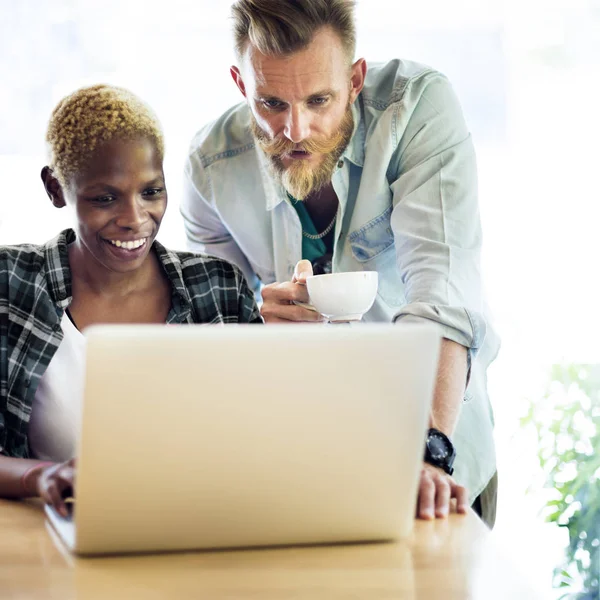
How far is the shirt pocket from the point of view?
2.05 m

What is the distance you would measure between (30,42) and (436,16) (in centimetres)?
158

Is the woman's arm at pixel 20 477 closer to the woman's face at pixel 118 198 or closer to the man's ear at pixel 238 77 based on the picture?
the woman's face at pixel 118 198

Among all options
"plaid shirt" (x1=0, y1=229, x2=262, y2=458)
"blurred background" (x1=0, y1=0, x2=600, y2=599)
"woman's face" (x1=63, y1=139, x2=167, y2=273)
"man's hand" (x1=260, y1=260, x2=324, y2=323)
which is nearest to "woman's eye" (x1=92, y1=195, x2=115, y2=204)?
"woman's face" (x1=63, y1=139, x2=167, y2=273)

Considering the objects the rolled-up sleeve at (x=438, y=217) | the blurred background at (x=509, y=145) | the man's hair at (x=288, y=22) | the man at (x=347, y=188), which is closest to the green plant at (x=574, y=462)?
the blurred background at (x=509, y=145)

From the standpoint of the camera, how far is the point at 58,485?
111cm

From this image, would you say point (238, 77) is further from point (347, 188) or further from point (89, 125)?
point (89, 125)

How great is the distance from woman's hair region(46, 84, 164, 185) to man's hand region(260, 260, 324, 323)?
34cm

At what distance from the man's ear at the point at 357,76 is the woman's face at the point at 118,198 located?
577 mm

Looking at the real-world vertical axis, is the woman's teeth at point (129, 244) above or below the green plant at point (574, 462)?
above

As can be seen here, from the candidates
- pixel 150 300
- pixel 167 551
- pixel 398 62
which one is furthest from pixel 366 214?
pixel 167 551

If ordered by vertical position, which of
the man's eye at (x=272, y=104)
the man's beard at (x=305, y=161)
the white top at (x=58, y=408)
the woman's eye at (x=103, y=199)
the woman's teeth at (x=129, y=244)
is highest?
the man's eye at (x=272, y=104)

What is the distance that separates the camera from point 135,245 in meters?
1.61

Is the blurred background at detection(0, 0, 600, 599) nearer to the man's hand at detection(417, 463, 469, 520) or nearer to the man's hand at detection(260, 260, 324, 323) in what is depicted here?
the man's hand at detection(260, 260, 324, 323)

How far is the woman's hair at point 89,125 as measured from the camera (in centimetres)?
157
